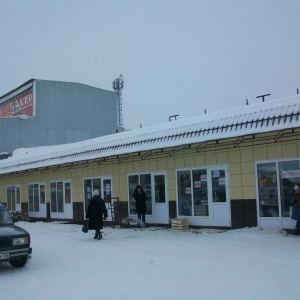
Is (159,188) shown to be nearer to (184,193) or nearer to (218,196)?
(184,193)

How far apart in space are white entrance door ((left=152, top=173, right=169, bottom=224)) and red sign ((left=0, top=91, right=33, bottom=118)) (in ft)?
92.6

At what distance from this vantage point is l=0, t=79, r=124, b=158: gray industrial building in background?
4009 cm

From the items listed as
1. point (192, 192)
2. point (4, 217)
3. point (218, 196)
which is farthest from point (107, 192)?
point (4, 217)

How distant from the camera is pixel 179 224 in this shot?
15633 millimetres

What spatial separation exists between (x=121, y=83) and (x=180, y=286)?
48.3 metres

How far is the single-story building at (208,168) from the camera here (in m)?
13.4

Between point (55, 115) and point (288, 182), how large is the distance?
108ft

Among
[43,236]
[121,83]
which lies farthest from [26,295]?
[121,83]

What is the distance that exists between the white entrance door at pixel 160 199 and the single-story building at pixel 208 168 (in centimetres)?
4

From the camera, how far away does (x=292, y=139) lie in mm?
13281

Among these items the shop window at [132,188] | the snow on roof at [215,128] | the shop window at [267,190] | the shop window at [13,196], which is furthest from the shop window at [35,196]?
the shop window at [267,190]

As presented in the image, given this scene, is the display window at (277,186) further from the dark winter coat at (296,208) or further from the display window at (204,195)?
the display window at (204,195)

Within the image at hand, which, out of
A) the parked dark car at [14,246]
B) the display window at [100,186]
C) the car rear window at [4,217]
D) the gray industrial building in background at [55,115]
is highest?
the gray industrial building in background at [55,115]

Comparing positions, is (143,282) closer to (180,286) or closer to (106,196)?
(180,286)
